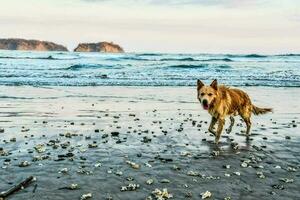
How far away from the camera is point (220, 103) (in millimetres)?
15070

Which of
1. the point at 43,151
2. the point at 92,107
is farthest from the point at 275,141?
the point at 92,107

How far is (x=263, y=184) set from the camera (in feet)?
34.2

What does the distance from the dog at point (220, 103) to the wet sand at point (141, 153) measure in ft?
2.27

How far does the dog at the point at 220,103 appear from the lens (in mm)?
14297

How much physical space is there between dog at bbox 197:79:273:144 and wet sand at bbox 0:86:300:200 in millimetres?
692

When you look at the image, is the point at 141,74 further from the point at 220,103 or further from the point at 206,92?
the point at 206,92

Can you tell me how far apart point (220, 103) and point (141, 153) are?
3.45 m

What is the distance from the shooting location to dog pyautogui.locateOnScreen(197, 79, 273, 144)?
14.3 meters

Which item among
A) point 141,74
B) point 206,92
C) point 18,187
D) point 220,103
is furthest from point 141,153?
point 141,74

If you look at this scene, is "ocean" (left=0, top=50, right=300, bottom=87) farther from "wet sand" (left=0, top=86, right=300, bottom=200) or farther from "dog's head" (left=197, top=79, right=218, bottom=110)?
"dog's head" (left=197, top=79, right=218, bottom=110)

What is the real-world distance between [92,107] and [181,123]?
21.1ft

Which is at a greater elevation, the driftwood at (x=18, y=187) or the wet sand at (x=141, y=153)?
the driftwood at (x=18, y=187)

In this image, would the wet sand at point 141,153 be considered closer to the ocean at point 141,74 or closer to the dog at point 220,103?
the dog at point 220,103

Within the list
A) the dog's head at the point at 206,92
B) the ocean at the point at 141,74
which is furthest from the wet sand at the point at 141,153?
the ocean at the point at 141,74
